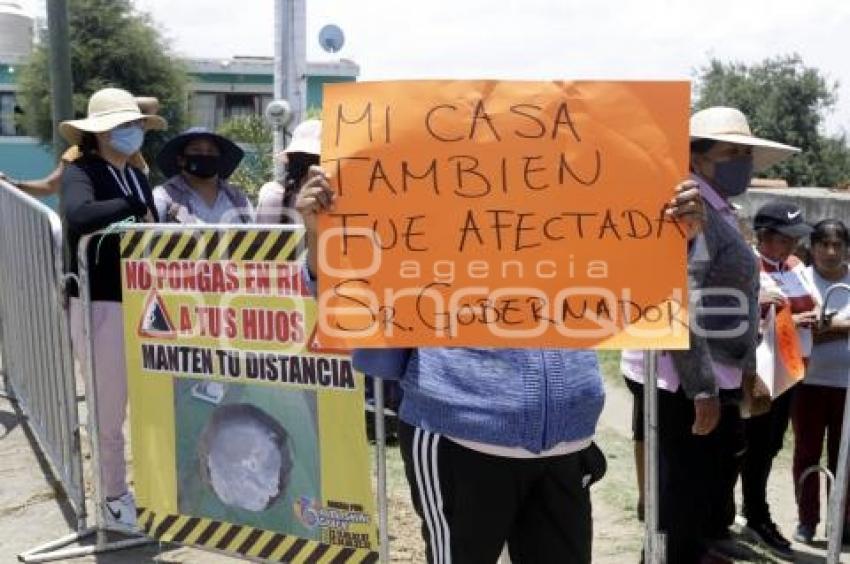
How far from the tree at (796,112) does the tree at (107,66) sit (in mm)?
17724

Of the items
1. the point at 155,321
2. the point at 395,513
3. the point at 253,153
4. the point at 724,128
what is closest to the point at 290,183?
the point at 155,321

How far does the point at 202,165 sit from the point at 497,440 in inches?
127

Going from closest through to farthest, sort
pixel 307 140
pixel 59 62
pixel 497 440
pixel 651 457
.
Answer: pixel 497 440 → pixel 651 457 → pixel 307 140 → pixel 59 62

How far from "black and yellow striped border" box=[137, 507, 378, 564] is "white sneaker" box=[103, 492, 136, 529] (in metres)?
0.38

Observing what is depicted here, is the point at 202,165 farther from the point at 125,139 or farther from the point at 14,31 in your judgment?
the point at 14,31

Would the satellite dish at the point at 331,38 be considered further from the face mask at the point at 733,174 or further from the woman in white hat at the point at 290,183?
the face mask at the point at 733,174

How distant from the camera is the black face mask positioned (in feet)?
16.6

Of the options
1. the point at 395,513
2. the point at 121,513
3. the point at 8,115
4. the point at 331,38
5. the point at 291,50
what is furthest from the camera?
the point at 8,115

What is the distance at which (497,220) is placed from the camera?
2.38 m

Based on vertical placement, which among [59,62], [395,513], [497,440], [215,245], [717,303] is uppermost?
[59,62]

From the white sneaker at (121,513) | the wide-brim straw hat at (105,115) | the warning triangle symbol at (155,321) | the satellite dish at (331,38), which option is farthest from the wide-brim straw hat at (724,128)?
the satellite dish at (331,38)

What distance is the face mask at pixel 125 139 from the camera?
15.4 ft

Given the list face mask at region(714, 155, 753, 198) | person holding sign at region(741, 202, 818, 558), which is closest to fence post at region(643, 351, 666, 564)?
face mask at region(714, 155, 753, 198)

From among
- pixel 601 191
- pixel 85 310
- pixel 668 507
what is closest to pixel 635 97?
pixel 601 191
